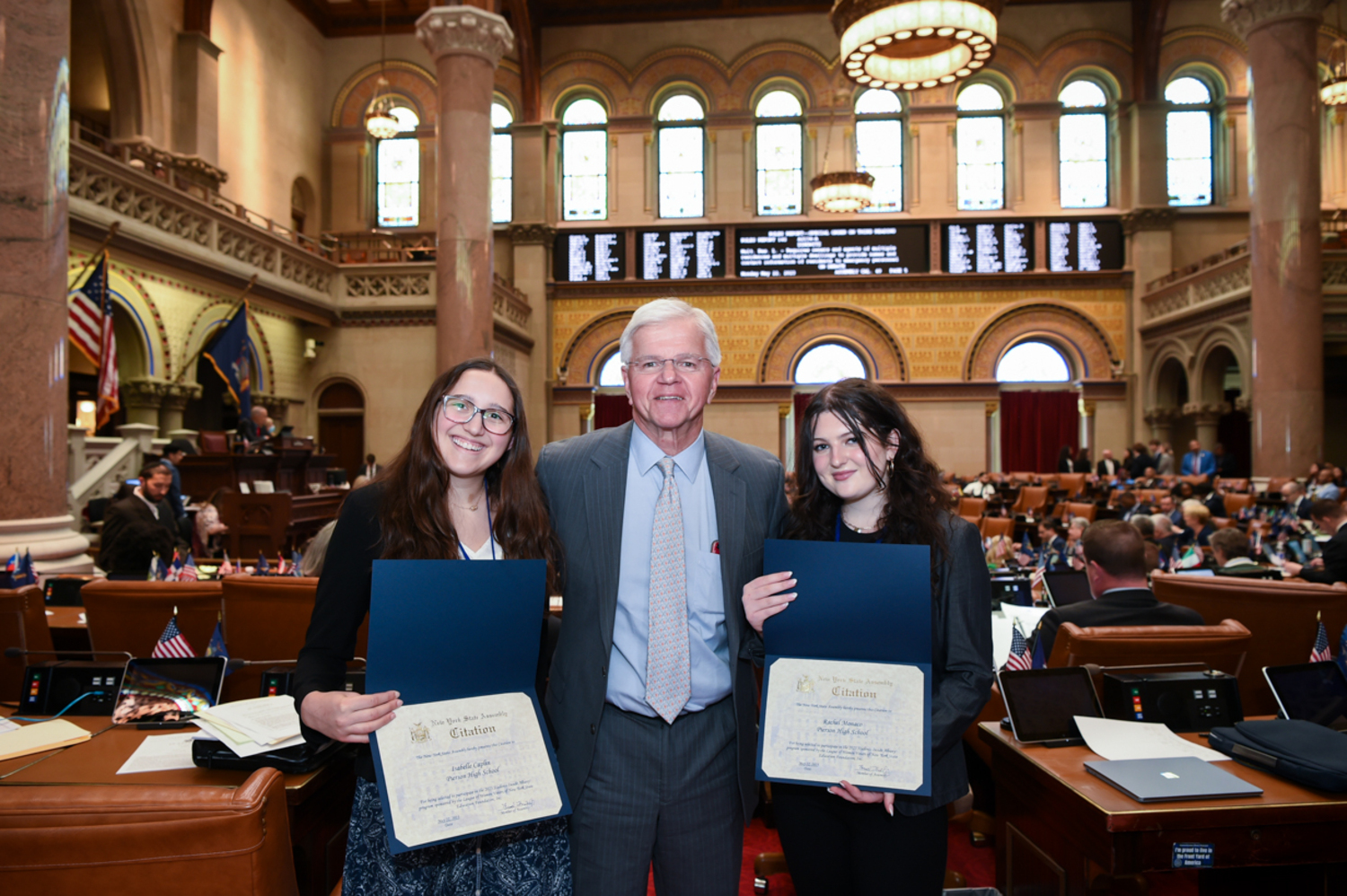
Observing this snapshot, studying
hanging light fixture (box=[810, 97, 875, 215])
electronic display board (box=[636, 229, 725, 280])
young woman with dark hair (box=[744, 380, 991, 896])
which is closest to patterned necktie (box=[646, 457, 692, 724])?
young woman with dark hair (box=[744, 380, 991, 896])

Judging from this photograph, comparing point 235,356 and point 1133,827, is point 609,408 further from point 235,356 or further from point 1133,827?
point 1133,827

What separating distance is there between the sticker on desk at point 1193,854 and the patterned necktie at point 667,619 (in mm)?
1239

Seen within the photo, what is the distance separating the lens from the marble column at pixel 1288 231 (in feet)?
37.3

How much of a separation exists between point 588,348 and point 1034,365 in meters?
9.97

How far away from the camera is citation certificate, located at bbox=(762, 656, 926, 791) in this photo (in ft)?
5.31

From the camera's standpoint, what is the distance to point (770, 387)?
18094 millimetres

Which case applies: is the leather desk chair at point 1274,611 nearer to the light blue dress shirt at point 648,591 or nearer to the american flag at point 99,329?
the light blue dress shirt at point 648,591

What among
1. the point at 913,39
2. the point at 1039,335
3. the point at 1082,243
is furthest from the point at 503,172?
the point at 1082,243

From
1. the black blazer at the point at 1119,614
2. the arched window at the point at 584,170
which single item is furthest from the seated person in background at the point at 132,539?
the arched window at the point at 584,170

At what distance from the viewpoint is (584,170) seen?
61.6ft

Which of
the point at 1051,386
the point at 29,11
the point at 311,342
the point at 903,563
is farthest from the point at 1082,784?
the point at 1051,386

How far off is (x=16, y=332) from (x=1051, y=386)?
17831mm

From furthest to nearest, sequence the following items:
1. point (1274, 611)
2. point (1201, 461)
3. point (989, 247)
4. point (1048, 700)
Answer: point (989, 247), point (1201, 461), point (1274, 611), point (1048, 700)

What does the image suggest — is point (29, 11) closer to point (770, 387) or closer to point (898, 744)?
point (898, 744)
